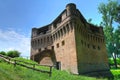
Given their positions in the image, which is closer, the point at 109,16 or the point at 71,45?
the point at 71,45

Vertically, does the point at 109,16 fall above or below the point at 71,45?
above

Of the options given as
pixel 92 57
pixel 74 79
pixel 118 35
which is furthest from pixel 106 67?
pixel 74 79

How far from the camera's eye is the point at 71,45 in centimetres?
2812

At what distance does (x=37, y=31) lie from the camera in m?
40.9

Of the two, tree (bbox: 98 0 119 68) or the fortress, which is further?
A: tree (bbox: 98 0 119 68)

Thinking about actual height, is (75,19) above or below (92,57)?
above

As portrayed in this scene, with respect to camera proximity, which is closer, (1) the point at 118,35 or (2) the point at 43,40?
(2) the point at 43,40

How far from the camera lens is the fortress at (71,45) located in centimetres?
2783

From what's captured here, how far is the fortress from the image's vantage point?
2783cm

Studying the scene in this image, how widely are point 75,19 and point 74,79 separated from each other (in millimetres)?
13553

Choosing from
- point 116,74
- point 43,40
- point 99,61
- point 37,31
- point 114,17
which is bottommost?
point 116,74

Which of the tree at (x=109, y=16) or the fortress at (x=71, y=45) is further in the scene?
the tree at (x=109, y=16)

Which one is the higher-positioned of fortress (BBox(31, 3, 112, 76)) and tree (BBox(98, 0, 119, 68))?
tree (BBox(98, 0, 119, 68))

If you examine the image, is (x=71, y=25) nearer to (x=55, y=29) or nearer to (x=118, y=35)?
(x=55, y=29)
